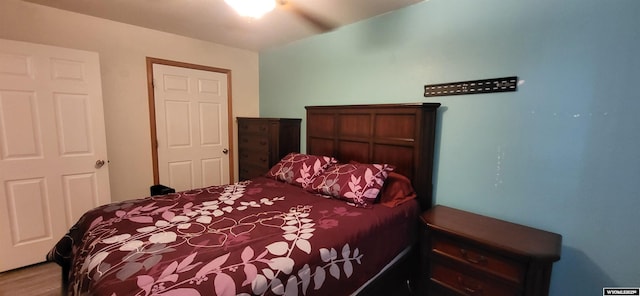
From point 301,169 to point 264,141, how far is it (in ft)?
3.02

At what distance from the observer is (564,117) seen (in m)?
1.49

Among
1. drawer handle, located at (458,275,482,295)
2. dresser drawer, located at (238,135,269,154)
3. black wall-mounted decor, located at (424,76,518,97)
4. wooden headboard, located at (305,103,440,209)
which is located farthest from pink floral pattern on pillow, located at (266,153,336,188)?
drawer handle, located at (458,275,482,295)

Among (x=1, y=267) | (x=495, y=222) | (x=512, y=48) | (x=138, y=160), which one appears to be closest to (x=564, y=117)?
(x=512, y=48)

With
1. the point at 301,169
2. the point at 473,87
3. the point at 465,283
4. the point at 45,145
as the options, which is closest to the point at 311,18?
the point at 301,169

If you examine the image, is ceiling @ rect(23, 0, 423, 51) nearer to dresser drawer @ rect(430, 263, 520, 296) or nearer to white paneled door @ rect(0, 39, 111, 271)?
white paneled door @ rect(0, 39, 111, 271)

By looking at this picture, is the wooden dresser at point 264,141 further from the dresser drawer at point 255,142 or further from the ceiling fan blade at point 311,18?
the ceiling fan blade at point 311,18

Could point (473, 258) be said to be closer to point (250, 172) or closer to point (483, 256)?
point (483, 256)

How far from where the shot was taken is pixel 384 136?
2184mm

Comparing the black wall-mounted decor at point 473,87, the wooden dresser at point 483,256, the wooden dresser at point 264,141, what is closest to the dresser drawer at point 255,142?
the wooden dresser at point 264,141

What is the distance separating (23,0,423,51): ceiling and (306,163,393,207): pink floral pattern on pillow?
1.34 meters

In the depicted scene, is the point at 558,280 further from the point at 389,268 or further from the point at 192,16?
the point at 192,16

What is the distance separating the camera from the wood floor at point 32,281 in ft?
6.24

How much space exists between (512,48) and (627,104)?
63cm

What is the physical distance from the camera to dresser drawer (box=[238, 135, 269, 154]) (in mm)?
3057
